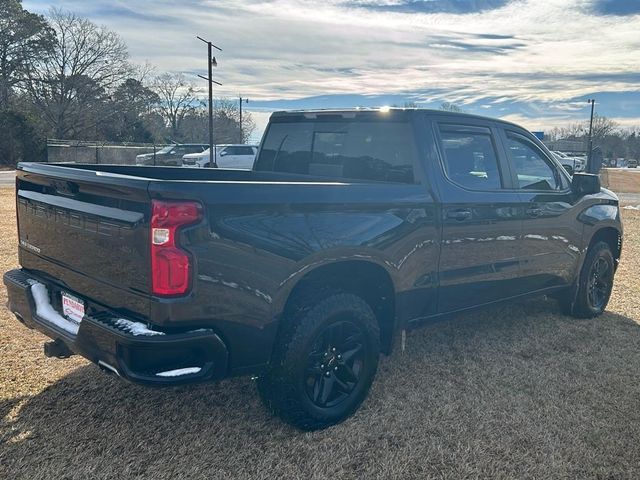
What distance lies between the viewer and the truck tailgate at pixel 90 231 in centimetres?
261

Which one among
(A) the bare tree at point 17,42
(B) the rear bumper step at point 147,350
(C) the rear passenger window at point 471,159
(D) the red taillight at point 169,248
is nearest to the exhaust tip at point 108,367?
(B) the rear bumper step at point 147,350

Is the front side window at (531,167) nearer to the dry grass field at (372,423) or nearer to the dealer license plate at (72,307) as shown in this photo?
the dry grass field at (372,423)

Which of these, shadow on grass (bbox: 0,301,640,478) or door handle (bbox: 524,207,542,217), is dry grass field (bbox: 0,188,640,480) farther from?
door handle (bbox: 524,207,542,217)

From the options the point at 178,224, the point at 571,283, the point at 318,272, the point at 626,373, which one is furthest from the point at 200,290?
the point at 571,283

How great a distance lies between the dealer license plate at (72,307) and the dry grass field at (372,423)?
0.68 m

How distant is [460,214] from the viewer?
391 centimetres

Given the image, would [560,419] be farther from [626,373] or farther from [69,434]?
[69,434]

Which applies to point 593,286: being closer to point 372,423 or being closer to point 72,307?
point 372,423

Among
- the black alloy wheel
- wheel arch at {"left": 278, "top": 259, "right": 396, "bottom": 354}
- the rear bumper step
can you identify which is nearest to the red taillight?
the rear bumper step

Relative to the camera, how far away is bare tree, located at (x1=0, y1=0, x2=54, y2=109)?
→ 42938 mm

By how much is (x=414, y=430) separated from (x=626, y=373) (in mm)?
2033

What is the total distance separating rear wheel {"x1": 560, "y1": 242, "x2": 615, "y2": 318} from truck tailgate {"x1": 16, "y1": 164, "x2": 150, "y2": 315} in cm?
434

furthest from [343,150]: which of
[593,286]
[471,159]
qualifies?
[593,286]

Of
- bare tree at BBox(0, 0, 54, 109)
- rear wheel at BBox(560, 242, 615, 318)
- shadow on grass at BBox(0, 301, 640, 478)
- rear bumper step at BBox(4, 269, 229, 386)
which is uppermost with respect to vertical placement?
bare tree at BBox(0, 0, 54, 109)
